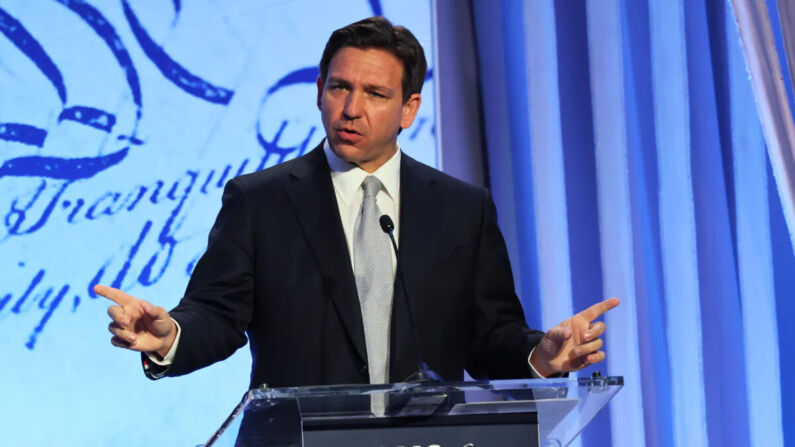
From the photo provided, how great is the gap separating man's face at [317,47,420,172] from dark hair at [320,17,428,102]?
2 centimetres

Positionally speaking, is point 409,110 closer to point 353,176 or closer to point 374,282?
point 353,176

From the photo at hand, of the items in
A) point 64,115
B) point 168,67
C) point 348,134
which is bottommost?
point 348,134

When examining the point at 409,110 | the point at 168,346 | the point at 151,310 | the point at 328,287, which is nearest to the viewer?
the point at 151,310

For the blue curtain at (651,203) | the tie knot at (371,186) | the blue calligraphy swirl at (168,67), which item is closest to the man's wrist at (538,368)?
the tie knot at (371,186)

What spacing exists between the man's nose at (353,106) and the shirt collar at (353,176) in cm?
13

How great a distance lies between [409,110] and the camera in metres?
2.12

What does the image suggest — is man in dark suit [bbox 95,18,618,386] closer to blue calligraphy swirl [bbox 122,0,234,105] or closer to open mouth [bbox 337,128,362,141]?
open mouth [bbox 337,128,362,141]

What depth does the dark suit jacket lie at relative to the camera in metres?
1.81

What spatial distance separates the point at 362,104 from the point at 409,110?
20cm

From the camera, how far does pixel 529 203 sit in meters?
3.04

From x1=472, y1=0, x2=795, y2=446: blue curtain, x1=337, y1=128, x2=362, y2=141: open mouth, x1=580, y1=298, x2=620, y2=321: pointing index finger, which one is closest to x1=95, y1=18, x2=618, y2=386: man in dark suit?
x1=337, y1=128, x2=362, y2=141: open mouth

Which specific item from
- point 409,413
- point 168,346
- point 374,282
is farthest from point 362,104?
point 409,413

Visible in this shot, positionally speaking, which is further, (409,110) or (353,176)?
(409,110)

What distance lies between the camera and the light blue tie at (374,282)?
1.81 metres
